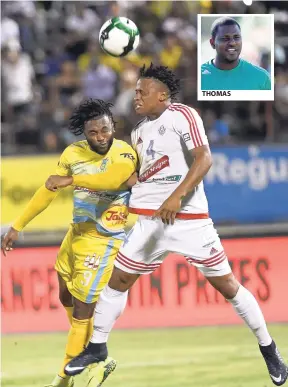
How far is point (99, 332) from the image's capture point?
7598 mm

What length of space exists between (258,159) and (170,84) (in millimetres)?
A: 6502

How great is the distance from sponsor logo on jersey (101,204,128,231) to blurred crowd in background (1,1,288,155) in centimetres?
605

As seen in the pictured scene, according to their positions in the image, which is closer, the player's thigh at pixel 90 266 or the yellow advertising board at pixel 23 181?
the player's thigh at pixel 90 266

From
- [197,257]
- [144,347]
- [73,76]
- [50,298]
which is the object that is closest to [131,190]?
[197,257]

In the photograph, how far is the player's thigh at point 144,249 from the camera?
7449 mm

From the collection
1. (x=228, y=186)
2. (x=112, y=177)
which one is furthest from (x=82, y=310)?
(x=228, y=186)

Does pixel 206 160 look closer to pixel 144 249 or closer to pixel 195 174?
pixel 195 174

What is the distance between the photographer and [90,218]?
7.89m

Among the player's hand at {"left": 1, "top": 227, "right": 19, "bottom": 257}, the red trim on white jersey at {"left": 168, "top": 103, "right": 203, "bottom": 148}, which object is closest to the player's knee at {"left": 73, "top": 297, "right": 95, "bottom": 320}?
the player's hand at {"left": 1, "top": 227, "right": 19, "bottom": 257}

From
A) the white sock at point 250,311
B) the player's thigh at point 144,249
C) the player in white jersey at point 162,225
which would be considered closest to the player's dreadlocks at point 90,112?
the player in white jersey at point 162,225

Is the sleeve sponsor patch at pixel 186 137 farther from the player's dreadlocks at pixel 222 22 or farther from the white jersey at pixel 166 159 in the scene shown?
the player's dreadlocks at pixel 222 22

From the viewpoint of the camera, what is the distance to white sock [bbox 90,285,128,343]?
24.8 feet

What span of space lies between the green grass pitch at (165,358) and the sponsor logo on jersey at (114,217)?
124cm

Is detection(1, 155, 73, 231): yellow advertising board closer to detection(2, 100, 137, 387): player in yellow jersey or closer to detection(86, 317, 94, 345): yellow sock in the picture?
detection(2, 100, 137, 387): player in yellow jersey
